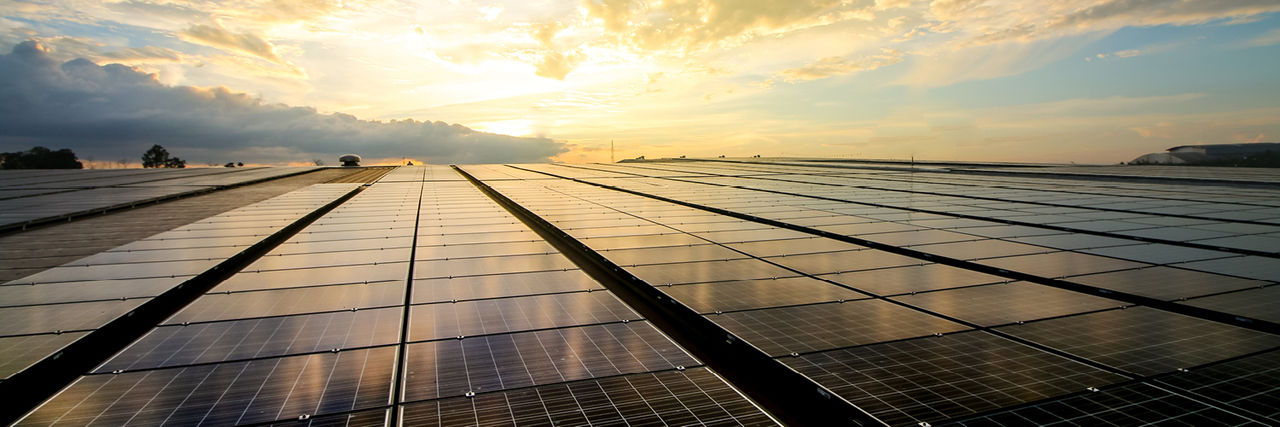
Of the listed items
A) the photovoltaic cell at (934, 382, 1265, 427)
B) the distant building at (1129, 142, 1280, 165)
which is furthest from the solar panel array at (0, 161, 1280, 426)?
the distant building at (1129, 142, 1280, 165)

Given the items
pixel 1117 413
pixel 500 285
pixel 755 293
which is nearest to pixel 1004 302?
pixel 755 293

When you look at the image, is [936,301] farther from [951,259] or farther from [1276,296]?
[1276,296]

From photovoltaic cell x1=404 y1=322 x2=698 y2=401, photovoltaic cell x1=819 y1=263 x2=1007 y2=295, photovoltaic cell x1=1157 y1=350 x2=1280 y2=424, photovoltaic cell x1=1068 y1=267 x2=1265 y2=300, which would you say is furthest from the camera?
photovoltaic cell x1=819 y1=263 x2=1007 y2=295

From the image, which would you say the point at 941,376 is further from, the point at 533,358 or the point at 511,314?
the point at 511,314

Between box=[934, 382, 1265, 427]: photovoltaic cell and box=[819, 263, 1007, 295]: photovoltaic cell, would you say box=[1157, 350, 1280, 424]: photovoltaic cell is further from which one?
box=[819, 263, 1007, 295]: photovoltaic cell

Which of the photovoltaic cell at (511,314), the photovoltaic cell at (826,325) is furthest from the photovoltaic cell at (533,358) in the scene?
the photovoltaic cell at (826,325)

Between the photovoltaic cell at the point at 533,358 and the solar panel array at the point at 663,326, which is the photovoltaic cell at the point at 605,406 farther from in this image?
the photovoltaic cell at the point at 533,358
